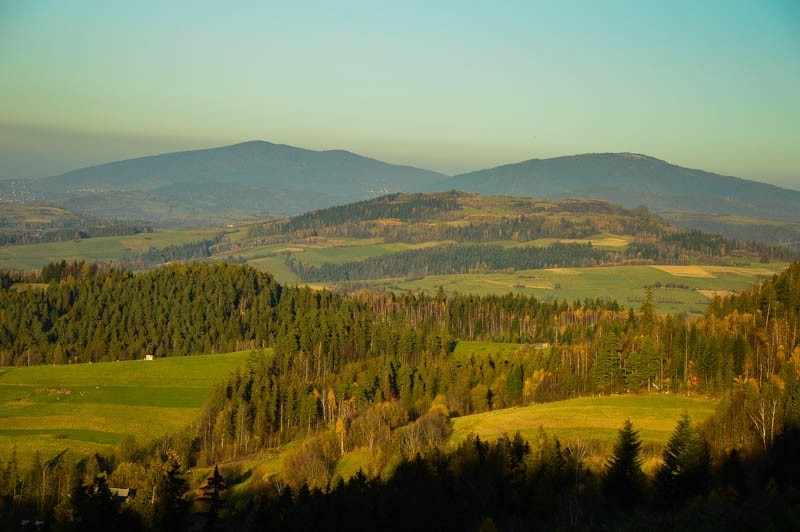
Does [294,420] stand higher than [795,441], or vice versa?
[795,441]

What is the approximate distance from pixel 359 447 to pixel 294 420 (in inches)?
767

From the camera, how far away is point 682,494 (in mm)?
48219

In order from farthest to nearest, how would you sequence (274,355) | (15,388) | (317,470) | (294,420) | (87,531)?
(274,355), (15,388), (294,420), (317,470), (87,531)

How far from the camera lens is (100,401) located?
317 feet

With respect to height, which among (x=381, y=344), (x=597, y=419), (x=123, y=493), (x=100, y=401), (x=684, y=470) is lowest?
(x=100, y=401)

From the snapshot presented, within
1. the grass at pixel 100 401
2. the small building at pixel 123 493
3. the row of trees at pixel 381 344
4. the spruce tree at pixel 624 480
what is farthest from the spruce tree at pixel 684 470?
the grass at pixel 100 401

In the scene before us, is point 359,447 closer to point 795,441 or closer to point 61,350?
point 795,441

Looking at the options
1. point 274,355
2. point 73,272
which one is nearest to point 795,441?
point 274,355

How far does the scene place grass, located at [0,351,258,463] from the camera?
79.2 metres

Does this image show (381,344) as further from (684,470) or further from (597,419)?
(684,470)

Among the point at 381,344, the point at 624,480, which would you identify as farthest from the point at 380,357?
the point at 624,480

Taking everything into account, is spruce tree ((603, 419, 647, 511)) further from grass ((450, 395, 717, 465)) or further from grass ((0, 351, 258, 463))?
grass ((0, 351, 258, 463))

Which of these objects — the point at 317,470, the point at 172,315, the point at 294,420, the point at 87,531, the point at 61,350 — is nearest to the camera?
the point at 87,531

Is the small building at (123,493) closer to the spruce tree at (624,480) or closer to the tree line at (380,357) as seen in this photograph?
the tree line at (380,357)
